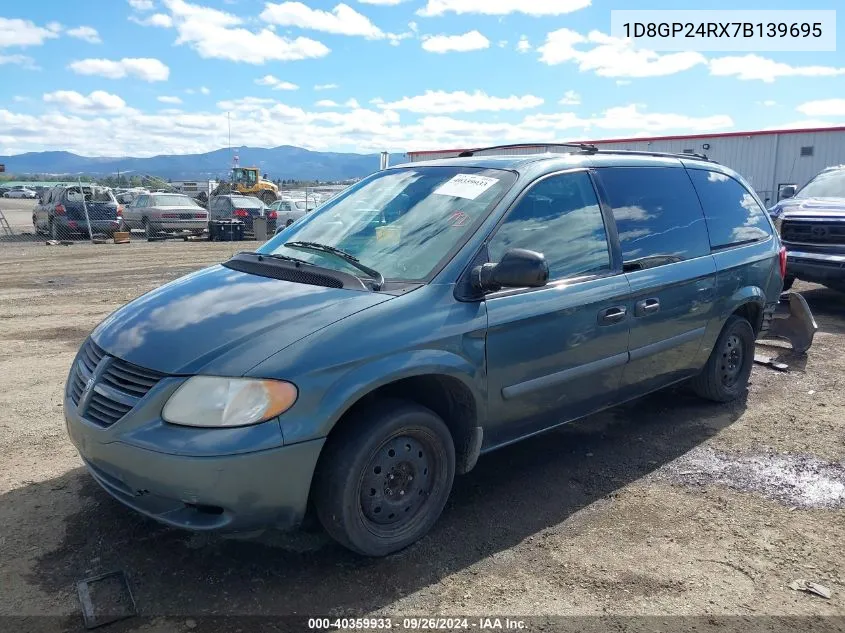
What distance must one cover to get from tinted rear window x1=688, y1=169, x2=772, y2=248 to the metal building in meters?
15.7

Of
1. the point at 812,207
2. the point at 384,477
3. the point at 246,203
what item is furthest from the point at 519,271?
the point at 246,203

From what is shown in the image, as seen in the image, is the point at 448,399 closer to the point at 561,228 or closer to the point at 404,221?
the point at 404,221

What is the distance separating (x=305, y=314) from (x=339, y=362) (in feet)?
1.00

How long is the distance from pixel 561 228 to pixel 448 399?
1.20 metres

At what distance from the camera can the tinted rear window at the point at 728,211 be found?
4785 mm

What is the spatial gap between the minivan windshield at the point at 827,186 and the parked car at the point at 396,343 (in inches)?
248

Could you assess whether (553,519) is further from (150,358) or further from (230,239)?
(230,239)

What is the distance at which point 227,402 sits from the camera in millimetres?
2637

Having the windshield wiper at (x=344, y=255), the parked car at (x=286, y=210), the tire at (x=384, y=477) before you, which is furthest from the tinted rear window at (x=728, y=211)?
the parked car at (x=286, y=210)

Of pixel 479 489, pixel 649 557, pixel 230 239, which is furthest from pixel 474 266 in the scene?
pixel 230 239

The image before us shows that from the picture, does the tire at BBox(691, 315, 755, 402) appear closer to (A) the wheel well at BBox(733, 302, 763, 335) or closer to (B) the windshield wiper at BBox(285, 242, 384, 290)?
(A) the wheel well at BBox(733, 302, 763, 335)

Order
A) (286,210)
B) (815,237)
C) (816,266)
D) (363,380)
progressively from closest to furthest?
(363,380)
(816,266)
(815,237)
(286,210)

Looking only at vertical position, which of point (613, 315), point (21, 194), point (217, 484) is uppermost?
point (21, 194)

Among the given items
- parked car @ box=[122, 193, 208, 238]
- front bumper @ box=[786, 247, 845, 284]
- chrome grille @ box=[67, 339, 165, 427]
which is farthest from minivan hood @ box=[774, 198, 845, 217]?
parked car @ box=[122, 193, 208, 238]
